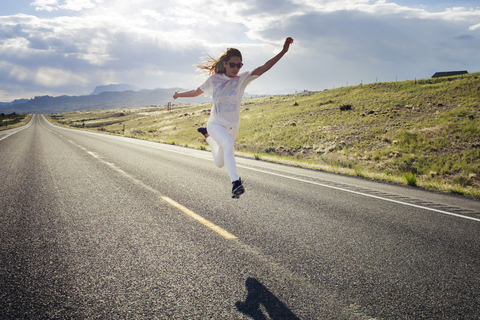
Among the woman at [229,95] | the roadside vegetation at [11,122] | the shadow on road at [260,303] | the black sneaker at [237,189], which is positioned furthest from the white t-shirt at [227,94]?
the roadside vegetation at [11,122]

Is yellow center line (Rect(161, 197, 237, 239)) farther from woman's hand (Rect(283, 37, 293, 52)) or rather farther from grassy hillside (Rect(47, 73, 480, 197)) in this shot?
grassy hillside (Rect(47, 73, 480, 197))

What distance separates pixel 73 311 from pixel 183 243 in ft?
4.37

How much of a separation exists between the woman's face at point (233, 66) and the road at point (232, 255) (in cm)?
229

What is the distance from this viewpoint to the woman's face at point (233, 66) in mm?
3980

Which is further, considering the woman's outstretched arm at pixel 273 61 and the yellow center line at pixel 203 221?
the woman's outstretched arm at pixel 273 61

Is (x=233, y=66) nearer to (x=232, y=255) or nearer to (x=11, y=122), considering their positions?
(x=232, y=255)

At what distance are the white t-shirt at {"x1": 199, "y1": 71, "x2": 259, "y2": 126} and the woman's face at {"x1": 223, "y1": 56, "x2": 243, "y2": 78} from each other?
0.08 metres

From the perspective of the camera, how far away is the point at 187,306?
214cm

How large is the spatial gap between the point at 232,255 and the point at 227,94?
7.74 ft

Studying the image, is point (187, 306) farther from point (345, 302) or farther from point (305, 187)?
point (305, 187)

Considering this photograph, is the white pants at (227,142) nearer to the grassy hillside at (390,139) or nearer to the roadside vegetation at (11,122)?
the grassy hillside at (390,139)

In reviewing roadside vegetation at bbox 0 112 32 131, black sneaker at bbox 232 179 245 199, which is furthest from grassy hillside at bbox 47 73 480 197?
roadside vegetation at bbox 0 112 32 131

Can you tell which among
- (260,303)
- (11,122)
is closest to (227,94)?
(260,303)

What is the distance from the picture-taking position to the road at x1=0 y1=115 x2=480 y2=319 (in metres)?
2.17
